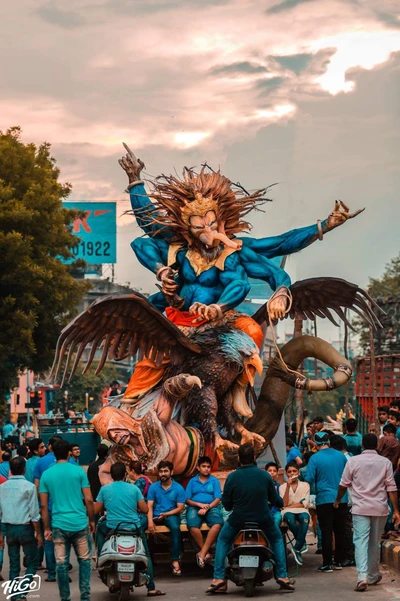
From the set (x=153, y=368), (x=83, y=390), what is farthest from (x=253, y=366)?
(x=83, y=390)

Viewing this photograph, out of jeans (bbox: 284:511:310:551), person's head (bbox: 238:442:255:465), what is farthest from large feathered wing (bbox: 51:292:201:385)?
person's head (bbox: 238:442:255:465)

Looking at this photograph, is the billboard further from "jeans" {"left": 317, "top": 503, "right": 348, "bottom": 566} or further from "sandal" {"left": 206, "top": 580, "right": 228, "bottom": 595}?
"sandal" {"left": 206, "top": 580, "right": 228, "bottom": 595}

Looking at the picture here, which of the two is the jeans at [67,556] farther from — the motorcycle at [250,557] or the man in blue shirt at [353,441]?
the man in blue shirt at [353,441]

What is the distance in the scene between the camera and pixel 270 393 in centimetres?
1588

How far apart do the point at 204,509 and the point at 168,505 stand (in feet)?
1.31

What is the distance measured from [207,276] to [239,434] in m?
1.93

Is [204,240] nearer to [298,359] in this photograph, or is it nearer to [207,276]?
[207,276]

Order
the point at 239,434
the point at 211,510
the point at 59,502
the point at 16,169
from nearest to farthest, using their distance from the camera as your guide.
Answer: the point at 59,502 → the point at 211,510 → the point at 239,434 → the point at 16,169

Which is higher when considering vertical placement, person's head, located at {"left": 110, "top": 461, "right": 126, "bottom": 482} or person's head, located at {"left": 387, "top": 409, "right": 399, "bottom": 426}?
person's head, located at {"left": 387, "top": 409, "right": 399, "bottom": 426}

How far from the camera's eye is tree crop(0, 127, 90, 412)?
29.9 m

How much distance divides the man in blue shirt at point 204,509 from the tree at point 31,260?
16.8 m

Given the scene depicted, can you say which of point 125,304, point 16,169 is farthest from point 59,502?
point 16,169

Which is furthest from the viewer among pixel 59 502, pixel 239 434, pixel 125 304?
pixel 239 434

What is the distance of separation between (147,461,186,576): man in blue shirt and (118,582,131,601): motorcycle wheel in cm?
115
